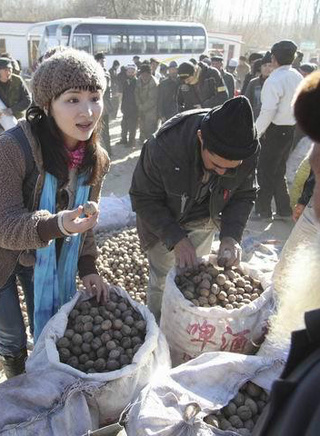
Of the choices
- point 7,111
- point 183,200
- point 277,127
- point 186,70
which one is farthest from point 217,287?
point 186,70

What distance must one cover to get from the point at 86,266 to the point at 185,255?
0.58 meters

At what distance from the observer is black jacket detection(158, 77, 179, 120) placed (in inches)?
369

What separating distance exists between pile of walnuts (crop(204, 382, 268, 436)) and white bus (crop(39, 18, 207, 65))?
16036 mm

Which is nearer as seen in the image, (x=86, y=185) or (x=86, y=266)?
(x=86, y=185)

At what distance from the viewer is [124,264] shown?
13.8 ft

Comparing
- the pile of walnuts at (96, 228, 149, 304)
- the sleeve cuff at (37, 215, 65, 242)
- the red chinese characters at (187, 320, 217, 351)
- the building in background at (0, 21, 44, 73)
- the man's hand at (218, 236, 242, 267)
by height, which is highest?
the sleeve cuff at (37, 215, 65, 242)

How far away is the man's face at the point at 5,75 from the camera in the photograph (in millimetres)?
6242

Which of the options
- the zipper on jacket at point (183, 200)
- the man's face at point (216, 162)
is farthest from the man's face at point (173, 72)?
the man's face at point (216, 162)

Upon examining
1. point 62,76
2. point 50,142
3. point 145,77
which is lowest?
point 145,77

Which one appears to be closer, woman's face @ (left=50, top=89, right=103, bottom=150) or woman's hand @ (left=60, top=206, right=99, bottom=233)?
woman's hand @ (left=60, top=206, right=99, bottom=233)

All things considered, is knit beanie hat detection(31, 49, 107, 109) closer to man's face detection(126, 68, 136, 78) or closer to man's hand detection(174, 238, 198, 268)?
man's hand detection(174, 238, 198, 268)

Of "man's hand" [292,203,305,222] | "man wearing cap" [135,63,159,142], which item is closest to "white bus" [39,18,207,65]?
"man wearing cap" [135,63,159,142]

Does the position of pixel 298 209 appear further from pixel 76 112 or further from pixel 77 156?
pixel 76 112

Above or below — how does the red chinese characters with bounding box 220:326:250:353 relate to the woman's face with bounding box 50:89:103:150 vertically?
below
